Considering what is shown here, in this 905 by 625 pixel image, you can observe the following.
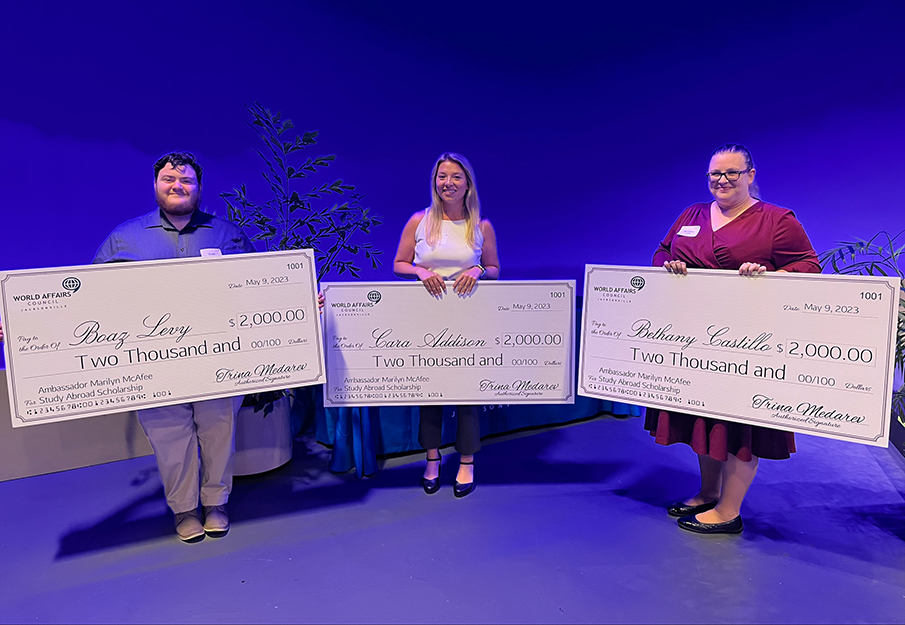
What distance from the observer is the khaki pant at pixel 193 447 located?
1.97m

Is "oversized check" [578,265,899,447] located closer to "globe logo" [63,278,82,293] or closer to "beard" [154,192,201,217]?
"beard" [154,192,201,217]

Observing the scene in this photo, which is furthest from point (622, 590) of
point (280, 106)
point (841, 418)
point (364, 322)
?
point (280, 106)

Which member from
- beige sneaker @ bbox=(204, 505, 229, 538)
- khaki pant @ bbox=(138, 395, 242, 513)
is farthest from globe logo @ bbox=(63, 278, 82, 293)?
beige sneaker @ bbox=(204, 505, 229, 538)

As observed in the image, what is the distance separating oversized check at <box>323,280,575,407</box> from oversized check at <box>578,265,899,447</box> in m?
0.15

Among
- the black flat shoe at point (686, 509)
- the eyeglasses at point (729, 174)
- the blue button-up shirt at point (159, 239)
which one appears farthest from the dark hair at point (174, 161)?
the black flat shoe at point (686, 509)

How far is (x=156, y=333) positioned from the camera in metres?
1.90

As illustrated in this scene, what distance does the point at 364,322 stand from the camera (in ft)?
7.37

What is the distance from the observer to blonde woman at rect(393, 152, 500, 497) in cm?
221

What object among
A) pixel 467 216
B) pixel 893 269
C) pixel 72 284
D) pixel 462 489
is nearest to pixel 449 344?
pixel 467 216

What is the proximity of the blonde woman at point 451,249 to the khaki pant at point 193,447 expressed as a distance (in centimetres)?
79

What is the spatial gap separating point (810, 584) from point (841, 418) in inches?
21.1

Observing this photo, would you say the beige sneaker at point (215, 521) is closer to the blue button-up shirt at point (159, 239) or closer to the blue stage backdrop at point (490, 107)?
the blue button-up shirt at point (159, 239)

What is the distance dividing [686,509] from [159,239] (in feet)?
7.24

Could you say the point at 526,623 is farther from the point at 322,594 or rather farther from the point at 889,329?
the point at 889,329
